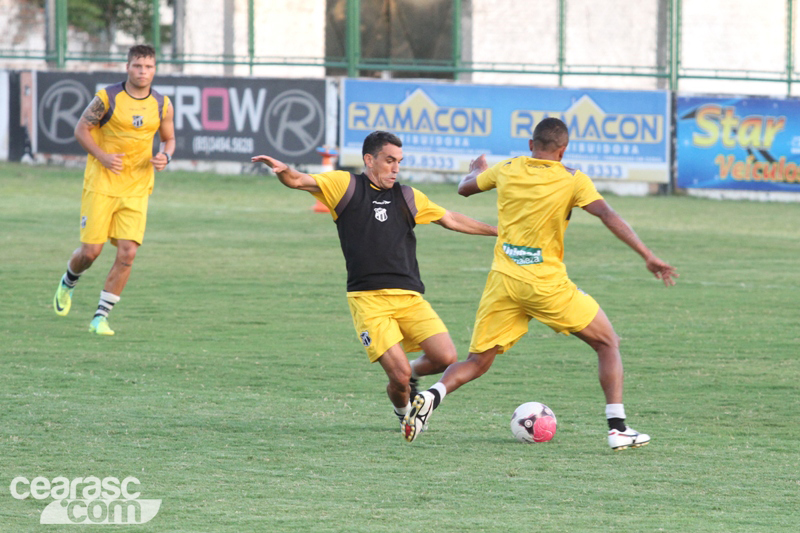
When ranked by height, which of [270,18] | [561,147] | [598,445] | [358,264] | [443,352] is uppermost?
[270,18]

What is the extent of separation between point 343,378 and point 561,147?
2396 mm

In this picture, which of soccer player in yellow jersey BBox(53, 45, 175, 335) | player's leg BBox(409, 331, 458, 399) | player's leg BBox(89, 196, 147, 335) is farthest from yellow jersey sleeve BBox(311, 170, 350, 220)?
player's leg BBox(89, 196, 147, 335)

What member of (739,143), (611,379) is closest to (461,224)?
(611,379)

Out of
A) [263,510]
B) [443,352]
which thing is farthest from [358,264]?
[263,510]

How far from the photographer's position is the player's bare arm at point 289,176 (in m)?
6.00

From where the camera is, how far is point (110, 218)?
9.54 meters

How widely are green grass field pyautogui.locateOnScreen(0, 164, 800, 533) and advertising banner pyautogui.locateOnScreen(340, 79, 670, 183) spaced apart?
6.34 meters

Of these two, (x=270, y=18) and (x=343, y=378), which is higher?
(x=270, y=18)

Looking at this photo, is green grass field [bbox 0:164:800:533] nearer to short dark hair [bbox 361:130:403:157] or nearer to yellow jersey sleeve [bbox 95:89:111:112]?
short dark hair [bbox 361:130:403:157]

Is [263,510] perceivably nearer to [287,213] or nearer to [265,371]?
[265,371]

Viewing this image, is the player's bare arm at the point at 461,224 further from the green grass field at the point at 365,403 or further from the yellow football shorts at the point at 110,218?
the yellow football shorts at the point at 110,218

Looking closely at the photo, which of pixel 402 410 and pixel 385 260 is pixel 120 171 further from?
pixel 402 410

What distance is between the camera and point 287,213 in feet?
60.5

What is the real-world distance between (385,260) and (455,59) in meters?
17.4
